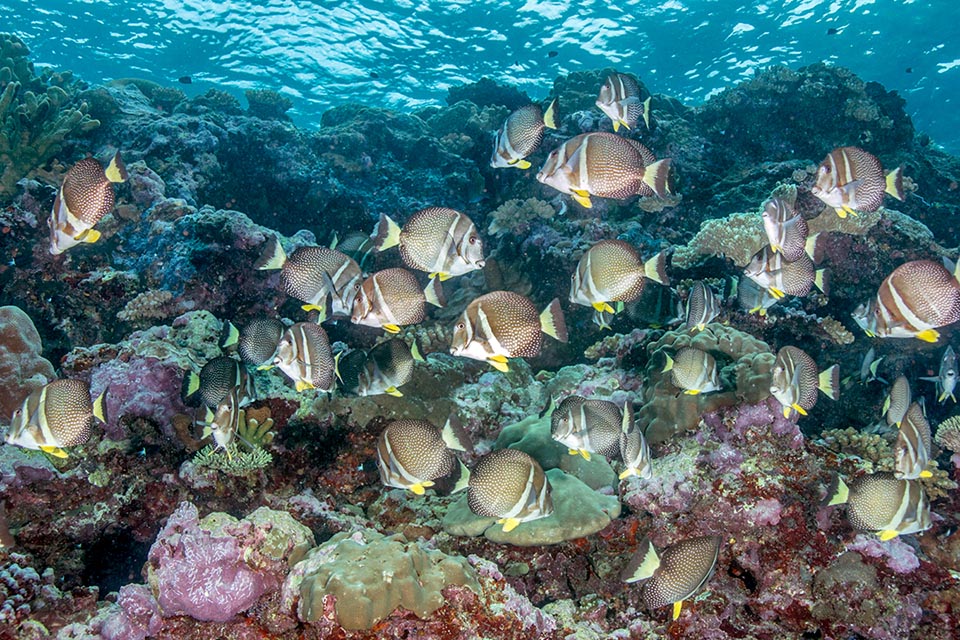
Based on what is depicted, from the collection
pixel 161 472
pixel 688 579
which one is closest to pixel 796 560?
pixel 688 579

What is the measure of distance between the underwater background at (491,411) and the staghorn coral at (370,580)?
2 cm

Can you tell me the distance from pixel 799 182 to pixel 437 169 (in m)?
9.12

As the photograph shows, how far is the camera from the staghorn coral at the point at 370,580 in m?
3.03

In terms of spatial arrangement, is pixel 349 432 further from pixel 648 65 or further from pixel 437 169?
pixel 648 65

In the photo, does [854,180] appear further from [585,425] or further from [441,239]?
[441,239]

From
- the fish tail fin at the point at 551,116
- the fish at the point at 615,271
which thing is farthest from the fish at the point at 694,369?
the fish tail fin at the point at 551,116

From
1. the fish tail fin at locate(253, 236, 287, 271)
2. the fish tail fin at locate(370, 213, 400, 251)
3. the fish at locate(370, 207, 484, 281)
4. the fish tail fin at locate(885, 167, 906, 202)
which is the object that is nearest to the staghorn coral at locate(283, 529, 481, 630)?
the fish at locate(370, 207, 484, 281)

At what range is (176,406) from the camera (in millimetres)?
5141

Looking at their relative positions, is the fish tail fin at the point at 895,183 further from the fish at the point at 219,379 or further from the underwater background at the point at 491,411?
the fish at the point at 219,379

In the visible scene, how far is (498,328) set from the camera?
2.76 m

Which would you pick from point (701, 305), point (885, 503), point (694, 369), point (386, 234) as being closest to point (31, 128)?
point (386, 234)

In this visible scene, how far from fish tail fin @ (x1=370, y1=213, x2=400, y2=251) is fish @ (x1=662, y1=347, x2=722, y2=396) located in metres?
2.48

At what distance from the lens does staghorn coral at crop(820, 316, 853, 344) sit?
24.1ft

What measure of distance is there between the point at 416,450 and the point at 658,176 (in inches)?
92.1
